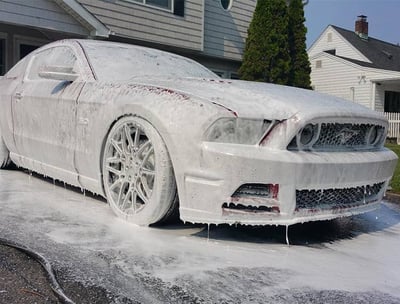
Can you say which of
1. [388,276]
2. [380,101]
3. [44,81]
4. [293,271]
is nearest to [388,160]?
[388,276]

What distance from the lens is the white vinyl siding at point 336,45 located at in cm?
3091

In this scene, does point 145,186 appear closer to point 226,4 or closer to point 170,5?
point 170,5

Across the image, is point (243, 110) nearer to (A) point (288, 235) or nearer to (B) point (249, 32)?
(A) point (288, 235)

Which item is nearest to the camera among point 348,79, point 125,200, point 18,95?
point 125,200

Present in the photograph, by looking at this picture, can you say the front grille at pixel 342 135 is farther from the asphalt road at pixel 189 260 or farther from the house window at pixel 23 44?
the house window at pixel 23 44

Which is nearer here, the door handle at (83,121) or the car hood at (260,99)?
the car hood at (260,99)

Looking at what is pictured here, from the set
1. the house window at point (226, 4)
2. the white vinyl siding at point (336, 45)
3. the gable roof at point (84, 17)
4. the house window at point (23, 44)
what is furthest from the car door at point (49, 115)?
the white vinyl siding at point (336, 45)

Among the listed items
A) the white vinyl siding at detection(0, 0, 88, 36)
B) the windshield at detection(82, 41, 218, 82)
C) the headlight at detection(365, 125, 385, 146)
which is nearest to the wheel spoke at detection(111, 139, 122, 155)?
the windshield at detection(82, 41, 218, 82)

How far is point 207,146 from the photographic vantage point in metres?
3.05

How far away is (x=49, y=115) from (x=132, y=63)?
891 mm

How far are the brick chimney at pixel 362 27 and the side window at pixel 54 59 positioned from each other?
31.6 meters

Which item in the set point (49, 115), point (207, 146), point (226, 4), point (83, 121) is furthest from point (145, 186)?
point (226, 4)

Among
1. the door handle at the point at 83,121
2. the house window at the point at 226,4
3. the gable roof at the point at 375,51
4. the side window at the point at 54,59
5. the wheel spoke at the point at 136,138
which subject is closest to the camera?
the wheel spoke at the point at 136,138

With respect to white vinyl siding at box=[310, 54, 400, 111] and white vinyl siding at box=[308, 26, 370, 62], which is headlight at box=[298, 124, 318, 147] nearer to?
white vinyl siding at box=[310, 54, 400, 111]
